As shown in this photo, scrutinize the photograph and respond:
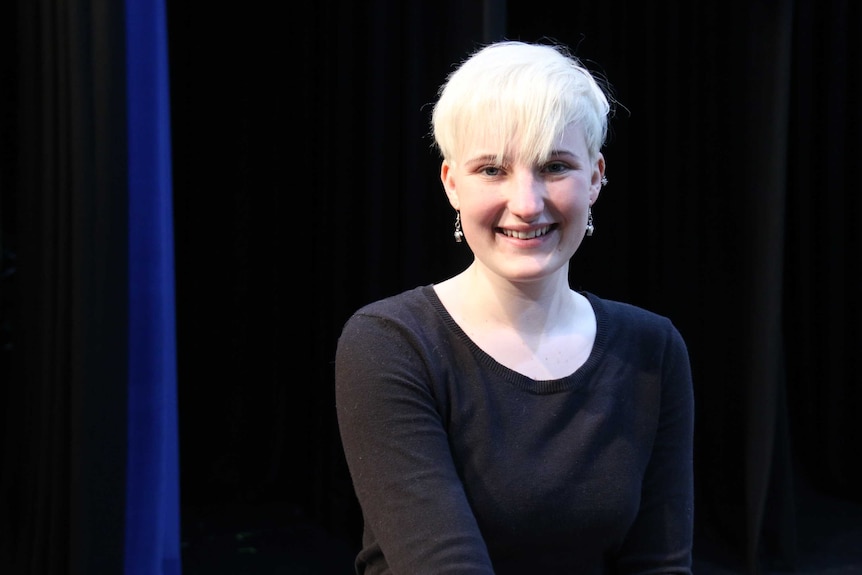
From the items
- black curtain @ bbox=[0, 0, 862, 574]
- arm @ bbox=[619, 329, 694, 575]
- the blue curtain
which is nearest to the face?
arm @ bbox=[619, 329, 694, 575]

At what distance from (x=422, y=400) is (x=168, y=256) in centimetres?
128

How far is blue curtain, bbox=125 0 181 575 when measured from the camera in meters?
2.09

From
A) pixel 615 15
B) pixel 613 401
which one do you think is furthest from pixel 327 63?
pixel 613 401

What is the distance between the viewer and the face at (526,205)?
1037mm

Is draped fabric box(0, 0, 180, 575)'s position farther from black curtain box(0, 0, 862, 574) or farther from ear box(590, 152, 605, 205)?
ear box(590, 152, 605, 205)

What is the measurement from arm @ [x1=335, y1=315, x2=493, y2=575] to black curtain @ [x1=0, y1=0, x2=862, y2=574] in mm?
1485

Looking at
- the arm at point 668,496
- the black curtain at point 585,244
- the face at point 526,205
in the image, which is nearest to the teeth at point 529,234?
the face at point 526,205

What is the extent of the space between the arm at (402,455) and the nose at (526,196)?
0.59 feet

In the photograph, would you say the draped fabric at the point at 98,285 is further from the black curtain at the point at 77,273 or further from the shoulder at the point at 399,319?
the shoulder at the point at 399,319

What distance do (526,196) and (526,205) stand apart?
1 cm

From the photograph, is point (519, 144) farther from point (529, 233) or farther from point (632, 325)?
point (632, 325)

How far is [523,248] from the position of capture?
105 centimetres

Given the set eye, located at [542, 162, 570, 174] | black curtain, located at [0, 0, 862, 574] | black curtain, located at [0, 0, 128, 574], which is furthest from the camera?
black curtain, located at [0, 0, 862, 574]

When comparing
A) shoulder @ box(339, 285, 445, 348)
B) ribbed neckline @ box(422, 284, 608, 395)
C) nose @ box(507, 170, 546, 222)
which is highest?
nose @ box(507, 170, 546, 222)
